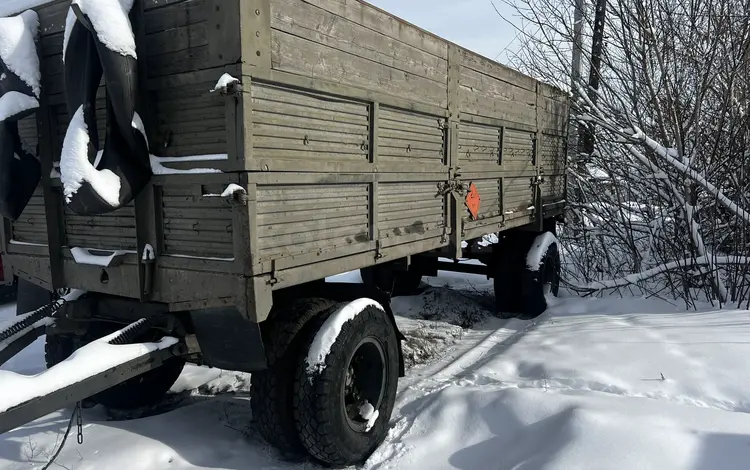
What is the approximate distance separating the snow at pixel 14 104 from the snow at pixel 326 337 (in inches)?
74.5

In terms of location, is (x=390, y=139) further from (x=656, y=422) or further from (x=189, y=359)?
(x=656, y=422)

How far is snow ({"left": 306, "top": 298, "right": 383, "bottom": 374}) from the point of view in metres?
2.88

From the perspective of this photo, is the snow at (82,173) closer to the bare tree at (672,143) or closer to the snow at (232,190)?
the snow at (232,190)

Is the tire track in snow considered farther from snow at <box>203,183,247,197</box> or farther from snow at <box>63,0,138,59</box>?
snow at <box>63,0,138,59</box>

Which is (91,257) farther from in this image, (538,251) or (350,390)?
(538,251)

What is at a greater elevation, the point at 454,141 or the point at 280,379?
the point at 454,141

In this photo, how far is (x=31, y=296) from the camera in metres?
3.62

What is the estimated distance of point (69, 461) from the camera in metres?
2.81

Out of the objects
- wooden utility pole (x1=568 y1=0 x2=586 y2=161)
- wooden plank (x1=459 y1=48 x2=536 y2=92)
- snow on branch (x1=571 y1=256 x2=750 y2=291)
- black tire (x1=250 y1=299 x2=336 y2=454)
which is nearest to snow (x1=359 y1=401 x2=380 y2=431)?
black tire (x1=250 y1=299 x2=336 y2=454)

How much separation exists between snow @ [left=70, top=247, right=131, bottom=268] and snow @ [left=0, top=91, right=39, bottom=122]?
77 centimetres

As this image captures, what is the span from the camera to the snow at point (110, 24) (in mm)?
2426

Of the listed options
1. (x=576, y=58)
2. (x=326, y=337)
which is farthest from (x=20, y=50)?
(x=576, y=58)

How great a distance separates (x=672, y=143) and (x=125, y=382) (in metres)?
6.67

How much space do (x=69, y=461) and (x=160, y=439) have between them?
0.46 meters
